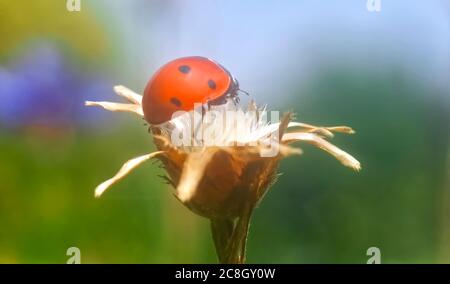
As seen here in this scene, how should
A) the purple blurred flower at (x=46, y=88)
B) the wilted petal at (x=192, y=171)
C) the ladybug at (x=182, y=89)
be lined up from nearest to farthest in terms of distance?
the wilted petal at (x=192, y=171) < the ladybug at (x=182, y=89) < the purple blurred flower at (x=46, y=88)

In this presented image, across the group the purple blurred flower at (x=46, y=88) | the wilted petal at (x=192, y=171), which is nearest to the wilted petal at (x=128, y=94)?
the purple blurred flower at (x=46, y=88)

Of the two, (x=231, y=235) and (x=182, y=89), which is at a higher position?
(x=182, y=89)

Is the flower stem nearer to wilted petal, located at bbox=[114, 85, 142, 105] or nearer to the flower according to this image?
the flower

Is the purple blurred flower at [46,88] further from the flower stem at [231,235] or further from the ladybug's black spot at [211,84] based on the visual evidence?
the flower stem at [231,235]

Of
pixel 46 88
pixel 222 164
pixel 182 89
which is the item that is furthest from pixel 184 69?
pixel 46 88

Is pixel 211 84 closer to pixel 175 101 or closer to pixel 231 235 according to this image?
pixel 175 101

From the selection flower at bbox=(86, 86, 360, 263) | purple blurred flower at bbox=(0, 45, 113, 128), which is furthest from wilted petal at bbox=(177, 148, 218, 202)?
purple blurred flower at bbox=(0, 45, 113, 128)
